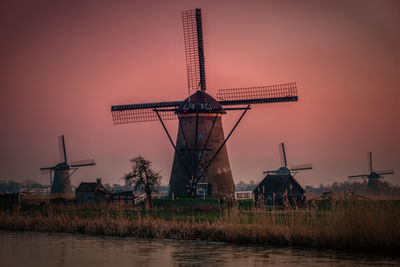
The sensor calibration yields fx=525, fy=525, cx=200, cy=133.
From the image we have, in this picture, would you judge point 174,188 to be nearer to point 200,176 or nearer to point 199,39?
point 200,176

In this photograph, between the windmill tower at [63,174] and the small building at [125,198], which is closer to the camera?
the small building at [125,198]

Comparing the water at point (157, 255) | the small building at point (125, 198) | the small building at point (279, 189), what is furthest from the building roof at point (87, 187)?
the water at point (157, 255)

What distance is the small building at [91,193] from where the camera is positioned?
47.8 m

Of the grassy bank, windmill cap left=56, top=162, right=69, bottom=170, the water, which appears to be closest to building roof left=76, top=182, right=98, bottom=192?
the grassy bank

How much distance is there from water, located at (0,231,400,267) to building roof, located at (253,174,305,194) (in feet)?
52.8

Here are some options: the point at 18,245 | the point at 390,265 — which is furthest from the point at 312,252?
the point at 18,245

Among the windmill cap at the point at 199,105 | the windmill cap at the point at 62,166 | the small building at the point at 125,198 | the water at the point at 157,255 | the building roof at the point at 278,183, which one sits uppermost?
the windmill cap at the point at 199,105

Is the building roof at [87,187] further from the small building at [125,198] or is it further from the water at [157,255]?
the water at [157,255]

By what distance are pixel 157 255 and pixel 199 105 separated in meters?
24.1

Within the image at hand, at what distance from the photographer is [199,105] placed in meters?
40.5

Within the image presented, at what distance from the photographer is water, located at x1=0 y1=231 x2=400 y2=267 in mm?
15508

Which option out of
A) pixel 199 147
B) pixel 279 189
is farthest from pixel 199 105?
pixel 279 189

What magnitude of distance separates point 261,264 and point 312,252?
8.17 feet

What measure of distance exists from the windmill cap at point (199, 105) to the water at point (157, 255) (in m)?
19.8
